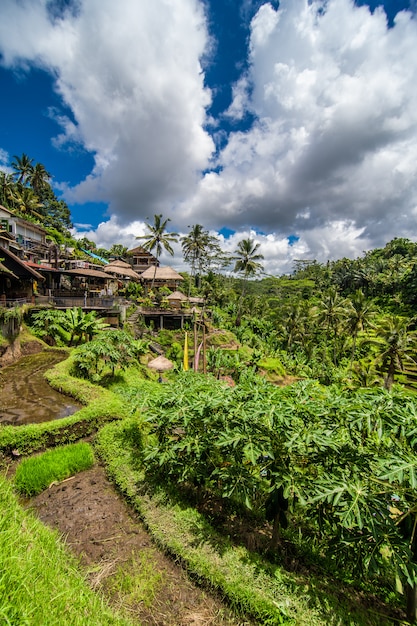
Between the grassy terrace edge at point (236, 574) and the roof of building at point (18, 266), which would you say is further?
the roof of building at point (18, 266)

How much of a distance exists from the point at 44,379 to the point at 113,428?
591 cm

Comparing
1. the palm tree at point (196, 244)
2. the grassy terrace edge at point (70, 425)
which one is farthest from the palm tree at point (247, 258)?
the grassy terrace edge at point (70, 425)

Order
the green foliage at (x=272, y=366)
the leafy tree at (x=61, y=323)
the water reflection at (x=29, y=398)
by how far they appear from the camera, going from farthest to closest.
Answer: the green foliage at (x=272, y=366), the leafy tree at (x=61, y=323), the water reflection at (x=29, y=398)

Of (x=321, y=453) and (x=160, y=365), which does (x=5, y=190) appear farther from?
(x=321, y=453)

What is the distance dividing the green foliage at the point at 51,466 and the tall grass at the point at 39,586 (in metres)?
2.31

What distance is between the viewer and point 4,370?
41.7 feet

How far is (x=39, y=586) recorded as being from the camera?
9.46 ft

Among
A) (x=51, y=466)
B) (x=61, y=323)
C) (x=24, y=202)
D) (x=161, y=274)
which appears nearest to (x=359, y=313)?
(x=161, y=274)

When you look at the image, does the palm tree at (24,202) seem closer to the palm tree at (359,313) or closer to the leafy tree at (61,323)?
the leafy tree at (61,323)

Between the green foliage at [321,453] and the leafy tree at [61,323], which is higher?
the leafy tree at [61,323]

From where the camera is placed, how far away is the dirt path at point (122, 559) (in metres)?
3.84

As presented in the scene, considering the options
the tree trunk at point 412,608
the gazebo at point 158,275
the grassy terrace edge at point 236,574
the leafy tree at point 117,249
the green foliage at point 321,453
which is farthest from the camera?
the leafy tree at point 117,249

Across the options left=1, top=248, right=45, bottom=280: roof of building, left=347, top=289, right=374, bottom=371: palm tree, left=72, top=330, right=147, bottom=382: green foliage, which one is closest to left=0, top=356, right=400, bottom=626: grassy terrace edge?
left=72, top=330, right=147, bottom=382: green foliage

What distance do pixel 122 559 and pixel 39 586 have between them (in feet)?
6.81
